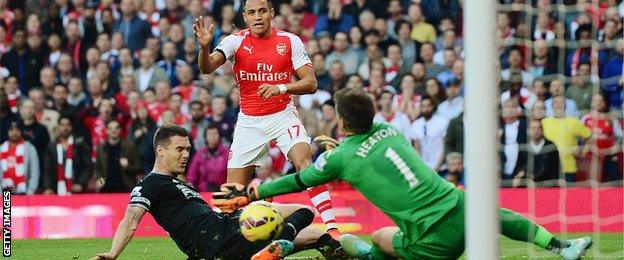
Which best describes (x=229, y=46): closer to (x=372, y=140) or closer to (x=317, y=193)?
(x=317, y=193)

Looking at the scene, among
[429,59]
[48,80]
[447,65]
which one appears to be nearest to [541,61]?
[447,65]

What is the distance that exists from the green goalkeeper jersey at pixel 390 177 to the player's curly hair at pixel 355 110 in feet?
0.19

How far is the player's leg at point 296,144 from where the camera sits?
11.1 m

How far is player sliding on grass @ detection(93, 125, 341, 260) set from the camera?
29.9 ft

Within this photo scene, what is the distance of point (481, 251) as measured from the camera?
6.93 meters

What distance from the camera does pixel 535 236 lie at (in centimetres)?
848

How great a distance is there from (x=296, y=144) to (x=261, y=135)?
1.19ft

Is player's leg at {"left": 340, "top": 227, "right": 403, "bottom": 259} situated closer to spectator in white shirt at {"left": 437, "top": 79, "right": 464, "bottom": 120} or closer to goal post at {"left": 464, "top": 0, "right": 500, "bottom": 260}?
goal post at {"left": 464, "top": 0, "right": 500, "bottom": 260}

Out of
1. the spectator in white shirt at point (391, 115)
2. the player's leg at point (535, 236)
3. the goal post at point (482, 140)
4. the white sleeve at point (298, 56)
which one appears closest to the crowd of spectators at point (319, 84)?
the spectator in white shirt at point (391, 115)

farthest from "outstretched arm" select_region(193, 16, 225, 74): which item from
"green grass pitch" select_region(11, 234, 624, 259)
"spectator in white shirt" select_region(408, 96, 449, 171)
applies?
"spectator in white shirt" select_region(408, 96, 449, 171)

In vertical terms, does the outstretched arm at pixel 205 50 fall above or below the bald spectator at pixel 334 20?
above

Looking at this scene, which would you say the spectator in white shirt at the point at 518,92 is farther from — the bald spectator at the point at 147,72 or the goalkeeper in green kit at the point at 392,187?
the goalkeeper in green kit at the point at 392,187

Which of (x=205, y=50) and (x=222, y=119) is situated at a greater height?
(x=205, y=50)

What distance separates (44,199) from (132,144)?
2096 millimetres
